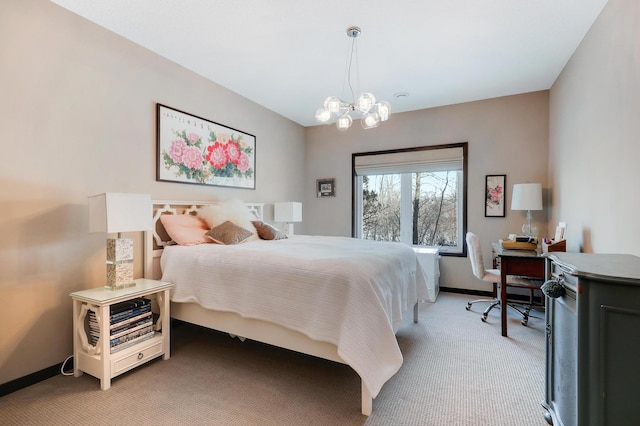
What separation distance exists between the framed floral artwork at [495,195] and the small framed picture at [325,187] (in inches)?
91.2

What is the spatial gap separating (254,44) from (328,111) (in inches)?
39.5

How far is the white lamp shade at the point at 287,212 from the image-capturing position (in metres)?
4.36

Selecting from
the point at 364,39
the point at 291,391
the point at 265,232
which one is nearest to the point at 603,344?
the point at 291,391

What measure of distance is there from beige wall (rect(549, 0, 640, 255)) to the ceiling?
10.6 inches

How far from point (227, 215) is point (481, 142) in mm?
3534

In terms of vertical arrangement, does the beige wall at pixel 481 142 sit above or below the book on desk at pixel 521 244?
above

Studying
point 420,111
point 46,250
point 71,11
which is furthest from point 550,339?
point 71,11

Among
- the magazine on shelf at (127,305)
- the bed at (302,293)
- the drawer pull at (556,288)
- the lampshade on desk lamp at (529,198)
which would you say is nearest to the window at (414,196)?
the lampshade on desk lamp at (529,198)

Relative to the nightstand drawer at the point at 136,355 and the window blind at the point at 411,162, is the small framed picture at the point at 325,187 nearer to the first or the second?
the window blind at the point at 411,162

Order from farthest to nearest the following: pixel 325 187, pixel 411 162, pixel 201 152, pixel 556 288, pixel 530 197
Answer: pixel 325 187, pixel 411 162, pixel 530 197, pixel 201 152, pixel 556 288

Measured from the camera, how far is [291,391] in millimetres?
2020

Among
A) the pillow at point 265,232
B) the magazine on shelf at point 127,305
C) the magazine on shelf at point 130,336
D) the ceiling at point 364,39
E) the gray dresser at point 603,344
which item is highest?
the ceiling at point 364,39

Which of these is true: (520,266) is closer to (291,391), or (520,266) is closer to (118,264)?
(291,391)

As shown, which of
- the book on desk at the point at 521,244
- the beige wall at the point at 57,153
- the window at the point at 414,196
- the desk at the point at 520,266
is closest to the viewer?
the beige wall at the point at 57,153
